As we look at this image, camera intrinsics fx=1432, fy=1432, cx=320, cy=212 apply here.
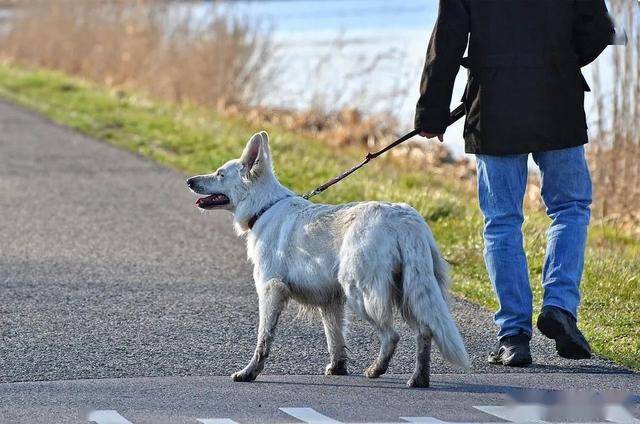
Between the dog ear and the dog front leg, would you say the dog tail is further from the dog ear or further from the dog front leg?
the dog ear

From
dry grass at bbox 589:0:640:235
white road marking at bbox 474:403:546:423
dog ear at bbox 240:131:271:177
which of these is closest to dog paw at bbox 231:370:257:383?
dog ear at bbox 240:131:271:177

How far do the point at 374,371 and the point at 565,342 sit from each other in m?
0.96

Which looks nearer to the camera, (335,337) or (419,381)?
(419,381)

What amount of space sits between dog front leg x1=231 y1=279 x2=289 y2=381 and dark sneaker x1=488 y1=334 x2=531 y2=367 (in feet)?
3.70

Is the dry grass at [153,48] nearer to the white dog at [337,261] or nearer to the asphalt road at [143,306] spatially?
the asphalt road at [143,306]

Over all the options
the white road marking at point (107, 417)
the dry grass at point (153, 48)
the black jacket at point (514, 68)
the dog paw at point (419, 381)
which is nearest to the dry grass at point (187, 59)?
the dry grass at point (153, 48)

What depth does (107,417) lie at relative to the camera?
237 inches

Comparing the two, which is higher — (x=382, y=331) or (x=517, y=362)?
(x=382, y=331)

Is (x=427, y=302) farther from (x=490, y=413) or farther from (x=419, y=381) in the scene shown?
(x=490, y=413)

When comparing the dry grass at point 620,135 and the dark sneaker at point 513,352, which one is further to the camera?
the dry grass at point 620,135

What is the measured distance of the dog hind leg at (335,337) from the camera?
23.1 feet

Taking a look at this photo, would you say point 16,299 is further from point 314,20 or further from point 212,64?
point 314,20

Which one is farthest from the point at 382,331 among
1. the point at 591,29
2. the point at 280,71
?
the point at 280,71

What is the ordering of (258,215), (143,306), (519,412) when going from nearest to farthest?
(519,412) < (258,215) < (143,306)
